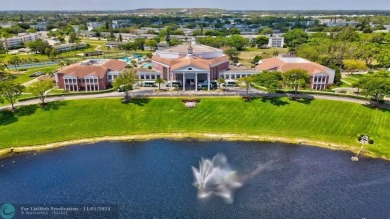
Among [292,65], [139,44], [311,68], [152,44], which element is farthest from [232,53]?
[139,44]

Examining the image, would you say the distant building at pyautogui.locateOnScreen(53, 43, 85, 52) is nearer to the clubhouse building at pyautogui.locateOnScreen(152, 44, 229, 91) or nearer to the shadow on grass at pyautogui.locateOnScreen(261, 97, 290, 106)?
the clubhouse building at pyautogui.locateOnScreen(152, 44, 229, 91)

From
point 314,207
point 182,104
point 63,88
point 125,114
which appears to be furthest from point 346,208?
point 63,88

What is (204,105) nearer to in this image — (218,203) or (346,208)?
(218,203)

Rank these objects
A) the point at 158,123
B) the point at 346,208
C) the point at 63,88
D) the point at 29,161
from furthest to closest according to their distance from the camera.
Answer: the point at 63,88
the point at 158,123
the point at 29,161
the point at 346,208

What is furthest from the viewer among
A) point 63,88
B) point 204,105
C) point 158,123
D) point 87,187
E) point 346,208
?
point 63,88

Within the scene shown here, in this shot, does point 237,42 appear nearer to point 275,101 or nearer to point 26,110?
point 275,101

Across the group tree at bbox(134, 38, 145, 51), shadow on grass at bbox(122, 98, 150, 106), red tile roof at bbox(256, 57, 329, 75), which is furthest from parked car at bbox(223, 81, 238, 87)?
tree at bbox(134, 38, 145, 51)
